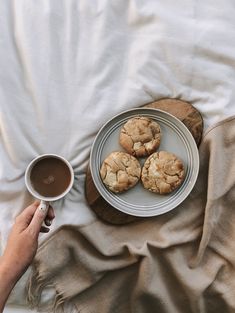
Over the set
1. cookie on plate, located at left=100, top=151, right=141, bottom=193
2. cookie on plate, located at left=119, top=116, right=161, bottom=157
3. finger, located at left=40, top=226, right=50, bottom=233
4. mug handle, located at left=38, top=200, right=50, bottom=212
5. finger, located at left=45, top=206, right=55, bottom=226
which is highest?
cookie on plate, located at left=119, top=116, right=161, bottom=157

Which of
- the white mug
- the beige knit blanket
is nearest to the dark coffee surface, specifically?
the white mug

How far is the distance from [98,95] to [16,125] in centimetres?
23

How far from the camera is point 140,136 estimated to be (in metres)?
1.18

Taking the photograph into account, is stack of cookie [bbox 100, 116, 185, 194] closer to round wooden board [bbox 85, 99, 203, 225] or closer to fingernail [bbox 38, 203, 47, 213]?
round wooden board [bbox 85, 99, 203, 225]

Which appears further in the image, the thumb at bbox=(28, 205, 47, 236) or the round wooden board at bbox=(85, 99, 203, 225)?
the round wooden board at bbox=(85, 99, 203, 225)

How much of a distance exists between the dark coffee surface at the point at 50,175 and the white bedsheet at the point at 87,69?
0.04m

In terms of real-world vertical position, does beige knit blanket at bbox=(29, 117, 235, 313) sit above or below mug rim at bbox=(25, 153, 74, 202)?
below

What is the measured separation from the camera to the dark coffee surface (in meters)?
1.16

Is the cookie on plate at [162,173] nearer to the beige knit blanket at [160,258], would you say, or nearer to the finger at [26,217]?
the beige knit blanket at [160,258]

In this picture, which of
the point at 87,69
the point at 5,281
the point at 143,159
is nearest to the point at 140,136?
the point at 143,159

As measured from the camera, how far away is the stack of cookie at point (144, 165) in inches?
45.9

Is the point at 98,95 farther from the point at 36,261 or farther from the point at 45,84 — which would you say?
the point at 36,261

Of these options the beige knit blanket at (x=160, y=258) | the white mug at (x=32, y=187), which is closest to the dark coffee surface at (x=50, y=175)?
the white mug at (x=32, y=187)

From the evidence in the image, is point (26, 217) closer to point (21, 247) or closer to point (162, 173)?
point (21, 247)
